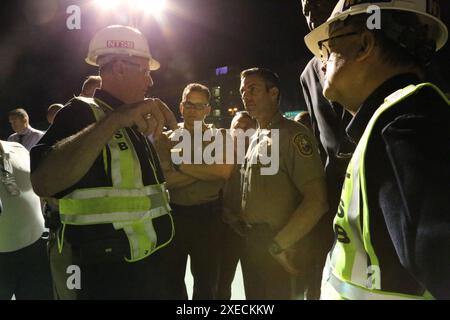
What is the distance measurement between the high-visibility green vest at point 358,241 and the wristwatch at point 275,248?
1178 millimetres

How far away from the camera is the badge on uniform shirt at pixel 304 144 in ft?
7.80

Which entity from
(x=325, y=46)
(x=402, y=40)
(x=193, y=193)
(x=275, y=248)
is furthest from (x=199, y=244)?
(x=402, y=40)

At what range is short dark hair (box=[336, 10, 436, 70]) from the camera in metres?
1.11

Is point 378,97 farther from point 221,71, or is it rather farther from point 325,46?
point 221,71

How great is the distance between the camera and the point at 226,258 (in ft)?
10.3

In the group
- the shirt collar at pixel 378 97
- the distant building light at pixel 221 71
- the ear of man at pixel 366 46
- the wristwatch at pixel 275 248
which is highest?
the distant building light at pixel 221 71

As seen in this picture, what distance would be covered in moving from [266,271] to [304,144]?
92 cm

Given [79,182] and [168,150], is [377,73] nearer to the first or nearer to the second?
[79,182]

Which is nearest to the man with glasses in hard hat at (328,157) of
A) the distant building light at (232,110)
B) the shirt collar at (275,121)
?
the shirt collar at (275,121)

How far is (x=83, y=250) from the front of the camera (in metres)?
1.73

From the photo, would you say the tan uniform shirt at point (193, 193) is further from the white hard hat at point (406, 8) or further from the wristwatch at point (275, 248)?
the white hard hat at point (406, 8)

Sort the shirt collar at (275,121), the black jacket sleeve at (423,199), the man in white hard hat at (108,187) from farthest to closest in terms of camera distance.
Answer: the shirt collar at (275,121) < the man in white hard hat at (108,187) < the black jacket sleeve at (423,199)
